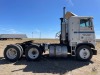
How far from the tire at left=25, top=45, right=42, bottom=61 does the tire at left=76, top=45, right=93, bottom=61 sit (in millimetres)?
3089

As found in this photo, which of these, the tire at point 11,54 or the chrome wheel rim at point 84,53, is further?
the tire at point 11,54

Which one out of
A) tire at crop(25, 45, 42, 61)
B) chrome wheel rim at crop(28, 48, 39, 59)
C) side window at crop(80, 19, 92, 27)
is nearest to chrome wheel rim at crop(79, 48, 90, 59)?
side window at crop(80, 19, 92, 27)

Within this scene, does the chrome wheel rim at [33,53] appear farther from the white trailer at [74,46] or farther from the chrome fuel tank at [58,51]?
the chrome fuel tank at [58,51]

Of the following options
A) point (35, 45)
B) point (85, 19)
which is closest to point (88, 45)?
point (85, 19)

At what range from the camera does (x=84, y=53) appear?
15.0 meters

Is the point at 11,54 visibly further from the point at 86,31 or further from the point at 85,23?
the point at 85,23

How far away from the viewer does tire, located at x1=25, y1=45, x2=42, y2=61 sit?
49.5ft

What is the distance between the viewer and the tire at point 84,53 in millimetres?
14914

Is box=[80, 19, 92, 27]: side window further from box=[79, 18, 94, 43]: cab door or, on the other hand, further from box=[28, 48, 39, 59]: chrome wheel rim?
box=[28, 48, 39, 59]: chrome wheel rim

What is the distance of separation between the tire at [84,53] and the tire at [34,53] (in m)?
3.09

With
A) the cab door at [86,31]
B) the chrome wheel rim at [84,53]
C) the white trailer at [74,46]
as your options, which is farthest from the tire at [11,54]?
the cab door at [86,31]

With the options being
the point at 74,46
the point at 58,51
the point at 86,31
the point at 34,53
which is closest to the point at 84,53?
the point at 74,46

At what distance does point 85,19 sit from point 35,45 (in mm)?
4561

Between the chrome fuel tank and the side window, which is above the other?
the side window
